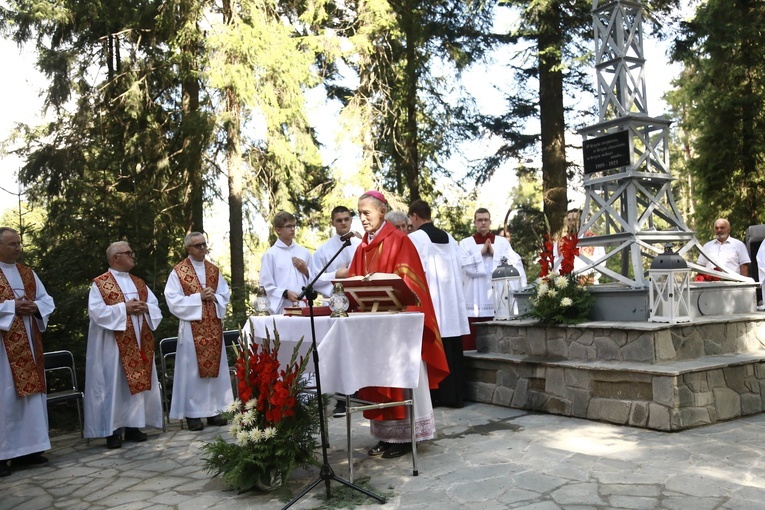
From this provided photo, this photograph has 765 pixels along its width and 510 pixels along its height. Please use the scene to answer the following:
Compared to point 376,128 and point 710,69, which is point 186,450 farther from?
point 710,69

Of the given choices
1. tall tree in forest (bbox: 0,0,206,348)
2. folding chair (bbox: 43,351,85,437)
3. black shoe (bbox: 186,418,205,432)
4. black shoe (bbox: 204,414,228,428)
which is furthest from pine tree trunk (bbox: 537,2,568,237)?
folding chair (bbox: 43,351,85,437)

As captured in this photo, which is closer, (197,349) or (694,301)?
(694,301)

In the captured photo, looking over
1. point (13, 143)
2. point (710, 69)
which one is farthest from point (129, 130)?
point (710, 69)

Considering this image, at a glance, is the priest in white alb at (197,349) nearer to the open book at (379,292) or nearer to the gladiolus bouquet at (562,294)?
the open book at (379,292)

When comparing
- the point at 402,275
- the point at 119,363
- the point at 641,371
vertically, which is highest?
the point at 402,275

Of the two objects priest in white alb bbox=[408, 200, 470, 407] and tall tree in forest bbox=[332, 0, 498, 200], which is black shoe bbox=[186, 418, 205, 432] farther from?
tall tree in forest bbox=[332, 0, 498, 200]

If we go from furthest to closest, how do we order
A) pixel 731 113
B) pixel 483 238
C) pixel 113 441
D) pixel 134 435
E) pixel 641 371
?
pixel 731 113, pixel 483 238, pixel 134 435, pixel 113 441, pixel 641 371

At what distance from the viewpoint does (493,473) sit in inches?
180

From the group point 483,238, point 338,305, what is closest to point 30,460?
point 338,305

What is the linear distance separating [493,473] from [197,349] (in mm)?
3606

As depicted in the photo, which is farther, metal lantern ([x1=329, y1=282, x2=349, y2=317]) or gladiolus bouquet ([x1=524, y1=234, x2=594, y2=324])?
gladiolus bouquet ([x1=524, y1=234, x2=594, y2=324])

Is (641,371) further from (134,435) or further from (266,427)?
(134,435)

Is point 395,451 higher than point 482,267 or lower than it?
lower

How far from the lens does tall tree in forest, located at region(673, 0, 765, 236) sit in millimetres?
13531
